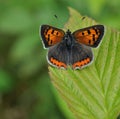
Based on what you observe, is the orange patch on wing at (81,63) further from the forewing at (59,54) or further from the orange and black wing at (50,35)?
the orange and black wing at (50,35)

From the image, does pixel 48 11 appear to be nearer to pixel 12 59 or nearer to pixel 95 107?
pixel 12 59

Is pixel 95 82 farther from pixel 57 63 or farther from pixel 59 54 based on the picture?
pixel 59 54

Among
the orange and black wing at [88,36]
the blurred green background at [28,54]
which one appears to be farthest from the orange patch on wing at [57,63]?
the blurred green background at [28,54]

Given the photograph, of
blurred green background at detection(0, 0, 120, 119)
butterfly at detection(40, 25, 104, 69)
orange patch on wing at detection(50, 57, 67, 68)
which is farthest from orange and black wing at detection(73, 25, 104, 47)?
blurred green background at detection(0, 0, 120, 119)

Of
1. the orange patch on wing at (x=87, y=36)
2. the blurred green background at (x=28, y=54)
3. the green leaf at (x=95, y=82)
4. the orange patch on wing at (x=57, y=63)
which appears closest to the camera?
the green leaf at (x=95, y=82)

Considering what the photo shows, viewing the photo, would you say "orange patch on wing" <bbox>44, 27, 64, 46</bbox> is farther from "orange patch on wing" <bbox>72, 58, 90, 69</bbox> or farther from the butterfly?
"orange patch on wing" <bbox>72, 58, 90, 69</bbox>
